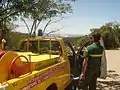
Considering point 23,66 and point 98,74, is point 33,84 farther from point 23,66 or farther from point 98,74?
point 98,74

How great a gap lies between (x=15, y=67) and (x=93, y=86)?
321cm

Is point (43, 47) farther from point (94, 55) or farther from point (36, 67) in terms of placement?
point (36, 67)

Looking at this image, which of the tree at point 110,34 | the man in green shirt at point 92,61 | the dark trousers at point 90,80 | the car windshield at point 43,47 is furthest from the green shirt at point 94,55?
the tree at point 110,34

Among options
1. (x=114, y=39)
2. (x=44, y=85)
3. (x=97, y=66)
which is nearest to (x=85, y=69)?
(x=97, y=66)

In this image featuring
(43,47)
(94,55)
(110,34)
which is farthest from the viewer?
(110,34)

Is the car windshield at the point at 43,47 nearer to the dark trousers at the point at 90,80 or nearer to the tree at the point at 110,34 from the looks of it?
the dark trousers at the point at 90,80

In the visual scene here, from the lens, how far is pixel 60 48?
852 centimetres

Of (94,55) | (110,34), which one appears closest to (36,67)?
(94,55)

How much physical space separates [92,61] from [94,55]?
0.56ft

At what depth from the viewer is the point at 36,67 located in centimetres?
645

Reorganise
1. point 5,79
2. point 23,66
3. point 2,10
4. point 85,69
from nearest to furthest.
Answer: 1. point 5,79
2. point 23,66
3. point 85,69
4. point 2,10

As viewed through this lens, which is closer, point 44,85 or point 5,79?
point 5,79

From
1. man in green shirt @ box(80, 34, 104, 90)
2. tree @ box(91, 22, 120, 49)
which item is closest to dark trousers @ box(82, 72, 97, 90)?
man in green shirt @ box(80, 34, 104, 90)

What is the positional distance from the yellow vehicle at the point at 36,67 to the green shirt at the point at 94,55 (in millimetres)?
574
